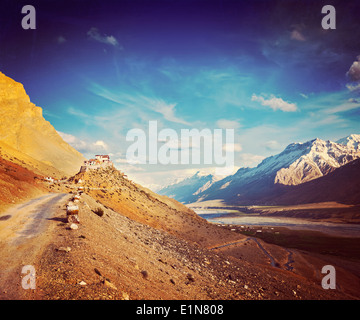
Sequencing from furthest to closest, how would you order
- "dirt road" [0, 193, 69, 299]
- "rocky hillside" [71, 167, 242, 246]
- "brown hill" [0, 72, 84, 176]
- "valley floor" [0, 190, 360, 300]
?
1. "brown hill" [0, 72, 84, 176]
2. "rocky hillside" [71, 167, 242, 246]
3. "valley floor" [0, 190, 360, 300]
4. "dirt road" [0, 193, 69, 299]

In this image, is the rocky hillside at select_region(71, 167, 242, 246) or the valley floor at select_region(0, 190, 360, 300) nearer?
the valley floor at select_region(0, 190, 360, 300)

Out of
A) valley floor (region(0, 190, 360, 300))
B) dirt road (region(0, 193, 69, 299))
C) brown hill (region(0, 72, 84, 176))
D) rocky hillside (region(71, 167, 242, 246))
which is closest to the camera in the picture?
dirt road (region(0, 193, 69, 299))

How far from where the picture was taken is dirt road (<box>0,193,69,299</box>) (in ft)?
28.1

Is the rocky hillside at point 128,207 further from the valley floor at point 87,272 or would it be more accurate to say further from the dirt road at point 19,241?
the dirt road at point 19,241

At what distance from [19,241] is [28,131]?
134m

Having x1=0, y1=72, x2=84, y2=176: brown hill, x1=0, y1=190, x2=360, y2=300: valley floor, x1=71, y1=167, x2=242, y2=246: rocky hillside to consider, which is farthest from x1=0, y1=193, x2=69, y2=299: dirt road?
x1=0, y1=72, x2=84, y2=176: brown hill

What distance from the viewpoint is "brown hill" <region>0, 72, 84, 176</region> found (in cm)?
10725

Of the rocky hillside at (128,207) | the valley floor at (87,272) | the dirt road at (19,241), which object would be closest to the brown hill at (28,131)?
the rocky hillside at (128,207)

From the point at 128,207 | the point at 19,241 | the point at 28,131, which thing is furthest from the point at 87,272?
the point at 28,131

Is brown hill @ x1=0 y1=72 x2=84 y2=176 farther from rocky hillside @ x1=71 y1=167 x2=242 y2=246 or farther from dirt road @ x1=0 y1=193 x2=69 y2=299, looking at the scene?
dirt road @ x1=0 y1=193 x2=69 y2=299

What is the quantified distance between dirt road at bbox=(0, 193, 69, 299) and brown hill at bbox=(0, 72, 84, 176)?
293ft

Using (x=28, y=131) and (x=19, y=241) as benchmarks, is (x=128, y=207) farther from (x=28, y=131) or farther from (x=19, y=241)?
(x=28, y=131)

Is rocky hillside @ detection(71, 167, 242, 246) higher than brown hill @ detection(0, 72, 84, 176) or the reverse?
the reverse
